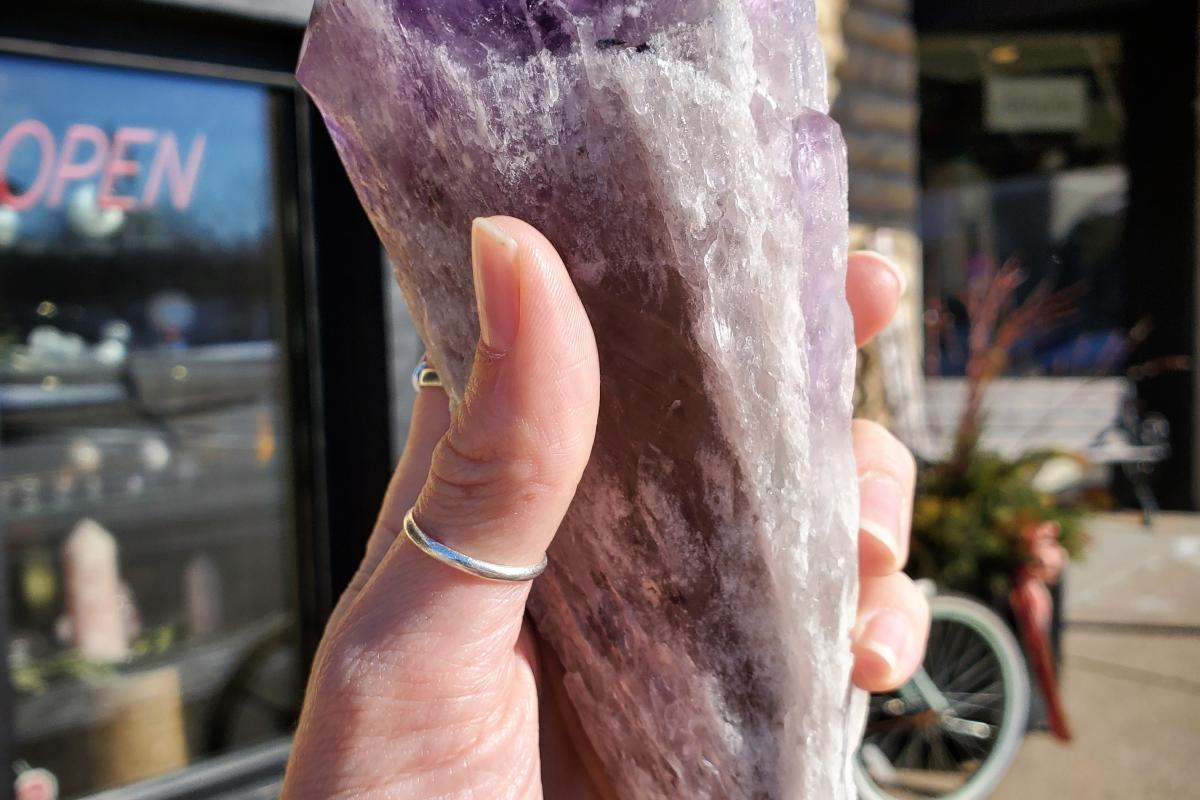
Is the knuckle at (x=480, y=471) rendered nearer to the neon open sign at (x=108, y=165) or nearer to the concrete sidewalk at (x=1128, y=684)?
the neon open sign at (x=108, y=165)

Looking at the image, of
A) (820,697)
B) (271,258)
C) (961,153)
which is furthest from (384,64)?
(961,153)

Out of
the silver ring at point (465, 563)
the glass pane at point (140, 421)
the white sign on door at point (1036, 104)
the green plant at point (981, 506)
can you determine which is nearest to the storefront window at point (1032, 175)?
the white sign on door at point (1036, 104)

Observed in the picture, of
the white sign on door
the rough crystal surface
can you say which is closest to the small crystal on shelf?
the rough crystal surface

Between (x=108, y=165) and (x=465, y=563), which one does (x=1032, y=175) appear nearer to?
(x=108, y=165)

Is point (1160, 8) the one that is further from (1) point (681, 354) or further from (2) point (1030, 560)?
(1) point (681, 354)

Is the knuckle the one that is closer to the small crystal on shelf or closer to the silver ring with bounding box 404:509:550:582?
the silver ring with bounding box 404:509:550:582

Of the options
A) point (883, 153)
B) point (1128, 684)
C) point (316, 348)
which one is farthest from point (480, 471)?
point (883, 153)
